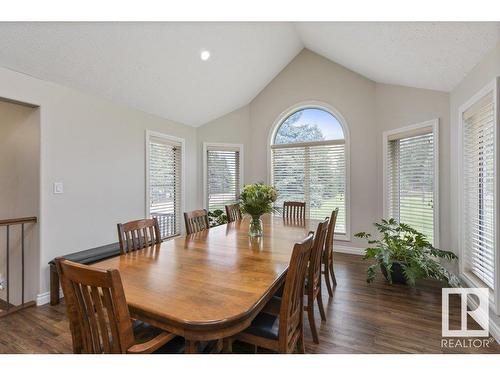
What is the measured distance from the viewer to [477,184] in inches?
98.2

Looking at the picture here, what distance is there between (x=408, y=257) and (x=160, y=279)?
287 centimetres

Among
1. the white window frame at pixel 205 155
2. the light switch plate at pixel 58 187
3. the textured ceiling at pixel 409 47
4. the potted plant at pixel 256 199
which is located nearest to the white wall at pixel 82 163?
the light switch plate at pixel 58 187

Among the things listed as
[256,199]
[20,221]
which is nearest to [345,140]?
[256,199]

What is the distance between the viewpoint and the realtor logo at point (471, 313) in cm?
211

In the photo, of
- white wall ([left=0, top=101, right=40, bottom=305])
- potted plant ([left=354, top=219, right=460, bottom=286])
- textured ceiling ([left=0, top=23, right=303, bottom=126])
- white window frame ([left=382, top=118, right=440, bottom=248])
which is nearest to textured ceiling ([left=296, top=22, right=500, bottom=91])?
white window frame ([left=382, top=118, right=440, bottom=248])

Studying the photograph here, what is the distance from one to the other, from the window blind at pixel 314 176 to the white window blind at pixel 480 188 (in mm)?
1953

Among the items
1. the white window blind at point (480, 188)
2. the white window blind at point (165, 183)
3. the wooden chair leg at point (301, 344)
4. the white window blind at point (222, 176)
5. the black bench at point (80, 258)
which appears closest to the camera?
the wooden chair leg at point (301, 344)

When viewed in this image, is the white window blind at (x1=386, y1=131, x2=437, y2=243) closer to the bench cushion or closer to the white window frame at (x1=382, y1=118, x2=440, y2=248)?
the white window frame at (x1=382, y1=118, x2=440, y2=248)

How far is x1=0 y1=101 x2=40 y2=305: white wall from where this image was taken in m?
2.67

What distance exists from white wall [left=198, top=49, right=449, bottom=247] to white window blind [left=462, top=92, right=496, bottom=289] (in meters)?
0.45

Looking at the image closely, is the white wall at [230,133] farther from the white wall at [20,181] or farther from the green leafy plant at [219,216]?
the white wall at [20,181]
